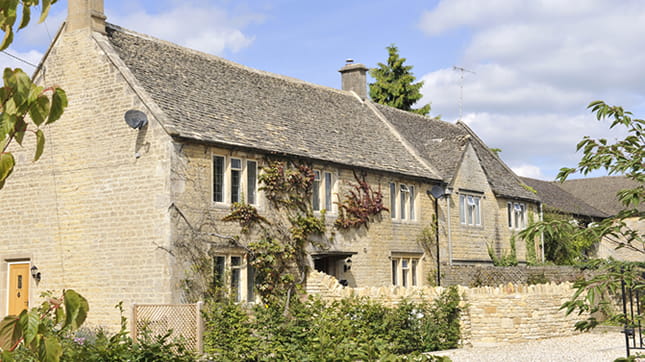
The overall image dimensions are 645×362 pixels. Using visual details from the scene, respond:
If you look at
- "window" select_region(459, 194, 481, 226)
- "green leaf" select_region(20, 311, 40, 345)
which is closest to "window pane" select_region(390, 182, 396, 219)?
"window" select_region(459, 194, 481, 226)

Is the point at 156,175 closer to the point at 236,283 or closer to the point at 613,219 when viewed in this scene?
the point at 236,283

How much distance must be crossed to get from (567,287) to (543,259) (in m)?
14.1

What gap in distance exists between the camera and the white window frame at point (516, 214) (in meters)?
33.5

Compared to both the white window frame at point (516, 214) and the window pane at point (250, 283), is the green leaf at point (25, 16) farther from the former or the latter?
the white window frame at point (516, 214)

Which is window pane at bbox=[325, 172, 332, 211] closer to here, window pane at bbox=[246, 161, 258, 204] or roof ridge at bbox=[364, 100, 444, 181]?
window pane at bbox=[246, 161, 258, 204]

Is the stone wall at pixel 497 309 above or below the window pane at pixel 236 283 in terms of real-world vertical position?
below

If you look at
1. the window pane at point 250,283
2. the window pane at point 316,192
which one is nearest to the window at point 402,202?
the window pane at point 316,192

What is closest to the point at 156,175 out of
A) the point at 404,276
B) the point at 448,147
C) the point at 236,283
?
the point at 236,283

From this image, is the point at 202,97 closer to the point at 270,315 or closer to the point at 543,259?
the point at 270,315

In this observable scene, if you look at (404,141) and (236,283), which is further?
(404,141)

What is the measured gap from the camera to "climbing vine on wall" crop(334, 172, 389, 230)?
24609 mm

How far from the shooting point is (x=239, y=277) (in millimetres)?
20875

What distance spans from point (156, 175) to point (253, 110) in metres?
5.52

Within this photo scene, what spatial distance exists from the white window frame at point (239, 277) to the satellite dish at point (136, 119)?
411cm
